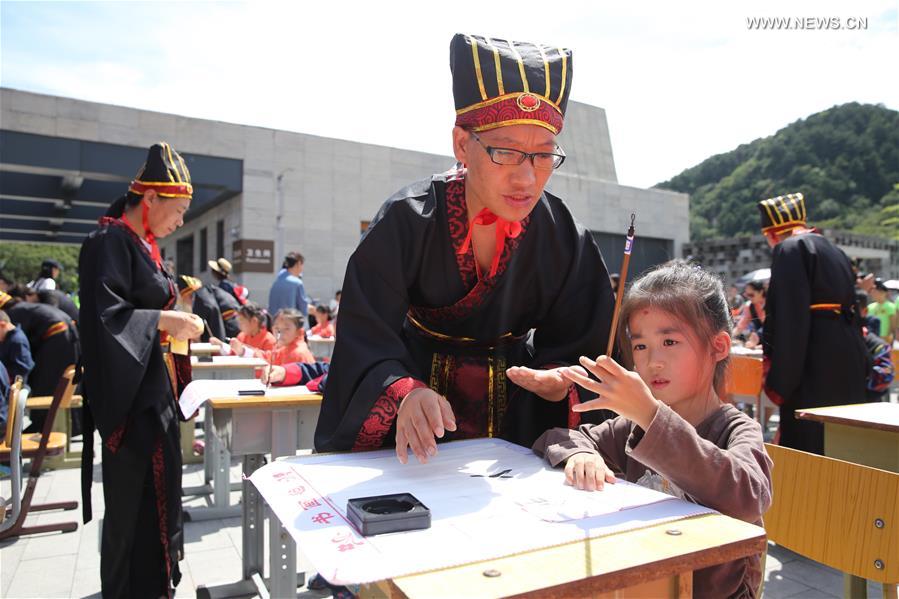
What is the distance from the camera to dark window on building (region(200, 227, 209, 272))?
18.1 m

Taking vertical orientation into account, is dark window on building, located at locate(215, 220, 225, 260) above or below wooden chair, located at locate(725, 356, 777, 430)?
above

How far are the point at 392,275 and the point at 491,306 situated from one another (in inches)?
12.3

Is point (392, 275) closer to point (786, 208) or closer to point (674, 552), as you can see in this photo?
point (674, 552)

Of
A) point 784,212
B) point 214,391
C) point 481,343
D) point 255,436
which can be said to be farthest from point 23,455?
point 784,212

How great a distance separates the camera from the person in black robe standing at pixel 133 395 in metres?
2.59

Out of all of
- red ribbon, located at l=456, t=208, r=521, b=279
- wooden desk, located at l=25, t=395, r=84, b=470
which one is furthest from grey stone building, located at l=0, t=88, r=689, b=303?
red ribbon, located at l=456, t=208, r=521, b=279

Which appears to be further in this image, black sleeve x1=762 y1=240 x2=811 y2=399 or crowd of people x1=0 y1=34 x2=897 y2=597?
black sleeve x1=762 y1=240 x2=811 y2=399

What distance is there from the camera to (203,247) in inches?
728

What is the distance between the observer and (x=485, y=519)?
3.36ft

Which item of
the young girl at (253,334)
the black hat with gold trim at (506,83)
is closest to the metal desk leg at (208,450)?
the young girl at (253,334)

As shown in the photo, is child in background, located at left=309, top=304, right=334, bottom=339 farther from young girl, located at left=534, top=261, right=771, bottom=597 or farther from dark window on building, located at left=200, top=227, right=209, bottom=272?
dark window on building, located at left=200, top=227, right=209, bottom=272

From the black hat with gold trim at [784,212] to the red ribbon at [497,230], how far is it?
304 cm

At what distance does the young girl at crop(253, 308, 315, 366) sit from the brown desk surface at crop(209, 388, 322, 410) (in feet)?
7.17

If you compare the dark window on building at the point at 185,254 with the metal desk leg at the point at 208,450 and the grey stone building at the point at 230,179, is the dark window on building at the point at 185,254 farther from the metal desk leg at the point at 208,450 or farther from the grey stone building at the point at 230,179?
the metal desk leg at the point at 208,450
